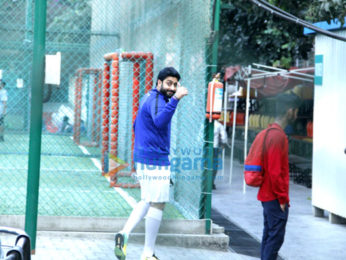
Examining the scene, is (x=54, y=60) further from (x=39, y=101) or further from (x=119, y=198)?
(x=119, y=198)

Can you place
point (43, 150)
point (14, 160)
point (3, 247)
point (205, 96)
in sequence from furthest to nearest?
1. point (43, 150)
2. point (14, 160)
3. point (205, 96)
4. point (3, 247)

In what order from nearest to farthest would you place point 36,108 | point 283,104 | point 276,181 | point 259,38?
point 36,108 < point 276,181 < point 283,104 < point 259,38

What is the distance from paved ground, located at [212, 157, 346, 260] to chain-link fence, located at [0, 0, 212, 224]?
47.8 inches

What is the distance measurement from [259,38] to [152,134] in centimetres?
1267

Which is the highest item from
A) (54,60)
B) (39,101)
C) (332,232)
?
(54,60)

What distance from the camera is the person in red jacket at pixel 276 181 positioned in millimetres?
5672

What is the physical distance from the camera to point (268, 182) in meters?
5.73

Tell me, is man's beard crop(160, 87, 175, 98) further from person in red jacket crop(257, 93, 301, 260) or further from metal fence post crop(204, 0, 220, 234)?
metal fence post crop(204, 0, 220, 234)

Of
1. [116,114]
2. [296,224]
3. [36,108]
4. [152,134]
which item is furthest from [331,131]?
[36,108]

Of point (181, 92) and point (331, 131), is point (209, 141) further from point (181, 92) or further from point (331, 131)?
point (331, 131)

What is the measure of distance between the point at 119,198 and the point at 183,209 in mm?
1562

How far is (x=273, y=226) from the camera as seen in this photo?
582 centimetres

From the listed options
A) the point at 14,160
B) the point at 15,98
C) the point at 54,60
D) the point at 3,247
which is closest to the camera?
the point at 3,247

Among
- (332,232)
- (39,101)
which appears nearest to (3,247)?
(39,101)
